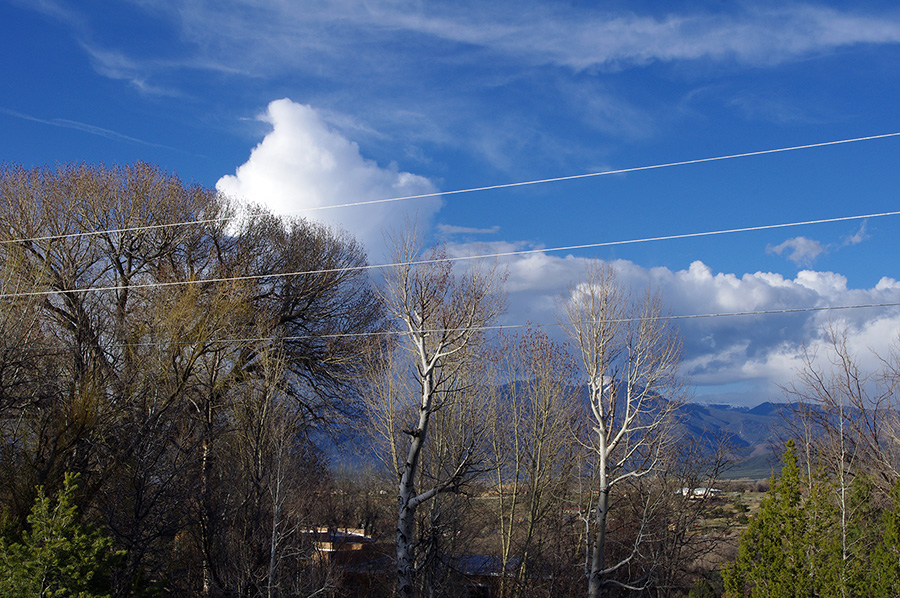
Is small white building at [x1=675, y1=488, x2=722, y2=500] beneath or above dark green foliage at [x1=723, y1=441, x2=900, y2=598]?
beneath

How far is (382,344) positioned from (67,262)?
40.6 feet

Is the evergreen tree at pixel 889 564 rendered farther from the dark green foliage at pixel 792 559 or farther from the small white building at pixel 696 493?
the small white building at pixel 696 493

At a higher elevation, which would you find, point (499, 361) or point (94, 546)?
point (499, 361)

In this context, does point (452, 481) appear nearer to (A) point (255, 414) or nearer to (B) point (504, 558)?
(A) point (255, 414)

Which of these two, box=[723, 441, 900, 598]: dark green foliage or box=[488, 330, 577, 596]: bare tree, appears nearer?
box=[723, 441, 900, 598]: dark green foliage

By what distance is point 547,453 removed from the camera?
29062 millimetres

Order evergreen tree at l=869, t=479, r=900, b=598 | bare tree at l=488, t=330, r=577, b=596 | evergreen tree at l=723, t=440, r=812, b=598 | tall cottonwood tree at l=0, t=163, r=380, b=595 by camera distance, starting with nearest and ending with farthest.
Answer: evergreen tree at l=723, t=440, r=812, b=598
evergreen tree at l=869, t=479, r=900, b=598
tall cottonwood tree at l=0, t=163, r=380, b=595
bare tree at l=488, t=330, r=577, b=596

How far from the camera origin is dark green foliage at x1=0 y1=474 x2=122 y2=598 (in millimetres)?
11231

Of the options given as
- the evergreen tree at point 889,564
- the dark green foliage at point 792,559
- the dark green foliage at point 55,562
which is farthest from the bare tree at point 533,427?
the dark green foliage at point 55,562

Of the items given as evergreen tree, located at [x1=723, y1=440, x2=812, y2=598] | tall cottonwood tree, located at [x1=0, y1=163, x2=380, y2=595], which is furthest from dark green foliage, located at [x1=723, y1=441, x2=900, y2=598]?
tall cottonwood tree, located at [x1=0, y1=163, x2=380, y2=595]

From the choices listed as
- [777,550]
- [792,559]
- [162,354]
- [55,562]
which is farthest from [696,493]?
[55,562]

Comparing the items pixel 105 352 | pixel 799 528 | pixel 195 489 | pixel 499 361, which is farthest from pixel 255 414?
pixel 799 528

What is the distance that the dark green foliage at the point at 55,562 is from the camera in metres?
11.2

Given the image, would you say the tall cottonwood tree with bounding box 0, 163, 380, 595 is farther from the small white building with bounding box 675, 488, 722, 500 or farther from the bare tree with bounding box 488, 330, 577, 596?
the small white building with bounding box 675, 488, 722, 500
